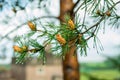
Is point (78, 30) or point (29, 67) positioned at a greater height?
point (29, 67)

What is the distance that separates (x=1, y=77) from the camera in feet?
136

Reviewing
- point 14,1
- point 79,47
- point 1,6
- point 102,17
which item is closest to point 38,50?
point 79,47

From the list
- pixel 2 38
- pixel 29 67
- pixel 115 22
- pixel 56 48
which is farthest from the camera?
pixel 29 67

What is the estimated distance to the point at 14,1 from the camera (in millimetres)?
7742

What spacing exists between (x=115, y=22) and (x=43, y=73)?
1629 inches

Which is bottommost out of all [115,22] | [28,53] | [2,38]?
[28,53]

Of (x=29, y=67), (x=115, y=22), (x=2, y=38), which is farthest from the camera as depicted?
(x=29, y=67)

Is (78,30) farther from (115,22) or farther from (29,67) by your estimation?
Answer: (29,67)

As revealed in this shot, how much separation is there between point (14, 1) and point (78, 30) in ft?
12.7

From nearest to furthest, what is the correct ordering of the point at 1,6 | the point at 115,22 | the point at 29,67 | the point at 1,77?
the point at 115,22 → the point at 1,6 → the point at 1,77 → the point at 29,67

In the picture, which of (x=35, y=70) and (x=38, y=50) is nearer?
(x=38, y=50)

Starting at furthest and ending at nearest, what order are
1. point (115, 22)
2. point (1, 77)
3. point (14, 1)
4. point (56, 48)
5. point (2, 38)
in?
point (1, 77)
point (2, 38)
point (14, 1)
point (115, 22)
point (56, 48)

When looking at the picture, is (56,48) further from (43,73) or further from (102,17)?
(43,73)

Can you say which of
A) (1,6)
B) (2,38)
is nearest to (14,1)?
(1,6)
